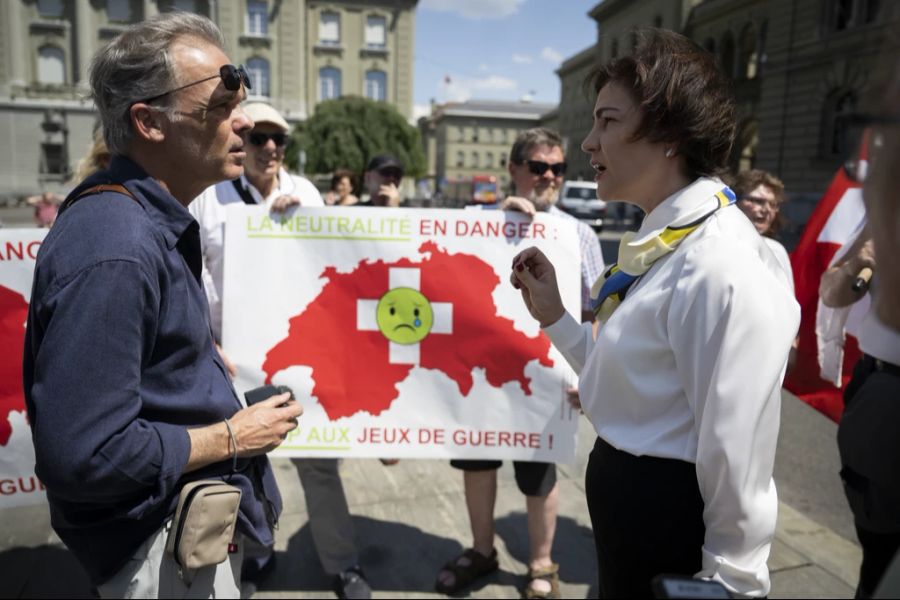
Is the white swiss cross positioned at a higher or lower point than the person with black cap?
lower

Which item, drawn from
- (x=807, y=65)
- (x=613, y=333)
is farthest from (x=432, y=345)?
→ (x=807, y=65)

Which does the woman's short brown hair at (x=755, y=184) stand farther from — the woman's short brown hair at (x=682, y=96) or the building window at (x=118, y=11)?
the building window at (x=118, y=11)

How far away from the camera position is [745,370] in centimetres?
124

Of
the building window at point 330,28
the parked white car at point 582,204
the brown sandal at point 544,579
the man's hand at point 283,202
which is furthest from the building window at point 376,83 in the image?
the brown sandal at point 544,579

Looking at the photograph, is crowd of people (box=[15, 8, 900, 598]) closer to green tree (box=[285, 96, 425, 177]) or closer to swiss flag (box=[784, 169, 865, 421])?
swiss flag (box=[784, 169, 865, 421])

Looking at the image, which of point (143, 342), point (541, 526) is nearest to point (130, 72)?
point (143, 342)

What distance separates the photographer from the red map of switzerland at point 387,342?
2.63 metres

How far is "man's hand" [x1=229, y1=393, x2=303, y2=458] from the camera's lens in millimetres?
1482

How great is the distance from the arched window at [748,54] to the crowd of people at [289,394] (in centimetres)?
3429

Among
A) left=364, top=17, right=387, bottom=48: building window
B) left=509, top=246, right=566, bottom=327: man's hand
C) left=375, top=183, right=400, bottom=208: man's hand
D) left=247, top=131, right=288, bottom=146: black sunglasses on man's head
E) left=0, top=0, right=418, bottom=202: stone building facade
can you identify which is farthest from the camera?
left=364, top=17, right=387, bottom=48: building window

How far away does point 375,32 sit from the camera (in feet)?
156

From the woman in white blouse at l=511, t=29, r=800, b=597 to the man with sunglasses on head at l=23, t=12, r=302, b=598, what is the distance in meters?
0.82

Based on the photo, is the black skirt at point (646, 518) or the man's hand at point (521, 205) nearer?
the black skirt at point (646, 518)

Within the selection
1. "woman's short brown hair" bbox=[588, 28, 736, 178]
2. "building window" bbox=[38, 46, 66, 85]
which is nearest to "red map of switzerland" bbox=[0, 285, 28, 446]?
"woman's short brown hair" bbox=[588, 28, 736, 178]
